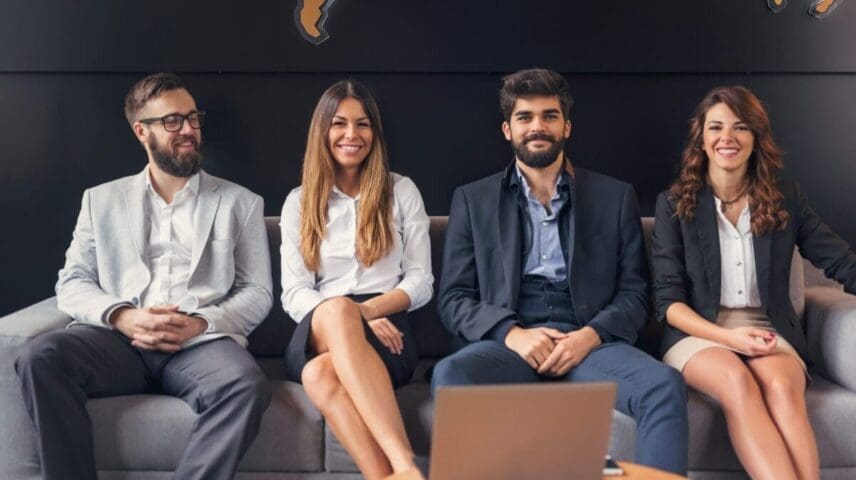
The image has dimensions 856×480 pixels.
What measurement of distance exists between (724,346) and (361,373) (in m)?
1.17

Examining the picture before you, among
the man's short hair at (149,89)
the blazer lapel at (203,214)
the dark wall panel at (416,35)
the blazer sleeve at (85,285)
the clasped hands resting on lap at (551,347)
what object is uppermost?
the dark wall panel at (416,35)

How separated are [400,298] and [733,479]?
1.23m

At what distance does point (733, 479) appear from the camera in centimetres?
289

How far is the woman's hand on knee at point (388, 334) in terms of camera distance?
3.04 m

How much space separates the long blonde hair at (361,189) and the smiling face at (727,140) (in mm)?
1152

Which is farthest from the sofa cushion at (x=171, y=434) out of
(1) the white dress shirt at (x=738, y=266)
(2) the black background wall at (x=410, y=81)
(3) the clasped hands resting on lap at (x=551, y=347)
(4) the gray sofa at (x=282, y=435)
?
(1) the white dress shirt at (x=738, y=266)

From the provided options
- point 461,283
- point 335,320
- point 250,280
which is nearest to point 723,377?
point 461,283

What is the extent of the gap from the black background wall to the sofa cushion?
132cm

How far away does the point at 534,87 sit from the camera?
3.21m

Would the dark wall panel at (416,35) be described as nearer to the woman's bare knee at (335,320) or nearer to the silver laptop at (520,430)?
the woman's bare knee at (335,320)

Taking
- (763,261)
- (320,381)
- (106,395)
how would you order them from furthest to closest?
(763,261) → (106,395) → (320,381)

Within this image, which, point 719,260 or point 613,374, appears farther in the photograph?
point 719,260

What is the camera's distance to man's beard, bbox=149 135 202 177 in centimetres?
328

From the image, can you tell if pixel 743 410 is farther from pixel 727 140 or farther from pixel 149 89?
pixel 149 89
